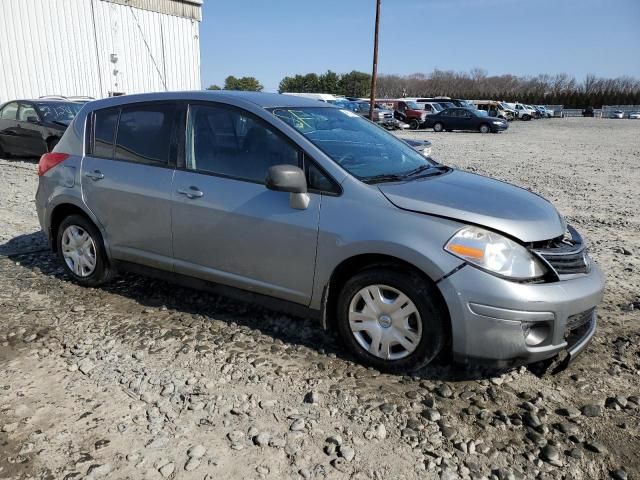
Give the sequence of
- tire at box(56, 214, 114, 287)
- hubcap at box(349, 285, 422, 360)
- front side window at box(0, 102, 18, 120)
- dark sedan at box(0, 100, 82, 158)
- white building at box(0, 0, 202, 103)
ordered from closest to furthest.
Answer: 1. hubcap at box(349, 285, 422, 360)
2. tire at box(56, 214, 114, 287)
3. dark sedan at box(0, 100, 82, 158)
4. front side window at box(0, 102, 18, 120)
5. white building at box(0, 0, 202, 103)

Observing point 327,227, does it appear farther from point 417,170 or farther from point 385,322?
point 417,170

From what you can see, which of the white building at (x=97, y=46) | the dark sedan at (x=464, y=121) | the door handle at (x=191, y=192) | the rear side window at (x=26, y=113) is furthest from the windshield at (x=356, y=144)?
the dark sedan at (x=464, y=121)

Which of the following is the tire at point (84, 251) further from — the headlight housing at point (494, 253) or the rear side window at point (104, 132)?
the headlight housing at point (494, 253)

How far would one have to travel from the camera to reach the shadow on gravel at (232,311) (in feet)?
11.2

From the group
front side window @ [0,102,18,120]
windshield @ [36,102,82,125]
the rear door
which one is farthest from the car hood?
front side window @ [0,102,18,120]

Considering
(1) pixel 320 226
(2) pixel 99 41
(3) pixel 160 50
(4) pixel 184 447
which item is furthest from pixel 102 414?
(3) pixel 160 50

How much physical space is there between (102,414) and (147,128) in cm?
233

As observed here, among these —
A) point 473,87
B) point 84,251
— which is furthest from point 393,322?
point 473,87

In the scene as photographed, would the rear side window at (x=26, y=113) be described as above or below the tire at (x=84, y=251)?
above

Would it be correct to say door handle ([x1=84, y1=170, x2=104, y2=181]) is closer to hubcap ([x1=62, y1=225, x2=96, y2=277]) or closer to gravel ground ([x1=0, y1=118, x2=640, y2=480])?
hubcap ([x1=62, y1=225, x2=96, y2=277])

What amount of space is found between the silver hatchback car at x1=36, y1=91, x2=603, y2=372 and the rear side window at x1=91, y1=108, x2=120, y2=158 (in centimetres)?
1

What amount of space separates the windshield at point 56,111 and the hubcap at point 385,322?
34.9 feet

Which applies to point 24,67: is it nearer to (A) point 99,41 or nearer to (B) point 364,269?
(A) point 99,41

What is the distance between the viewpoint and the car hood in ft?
10.1
